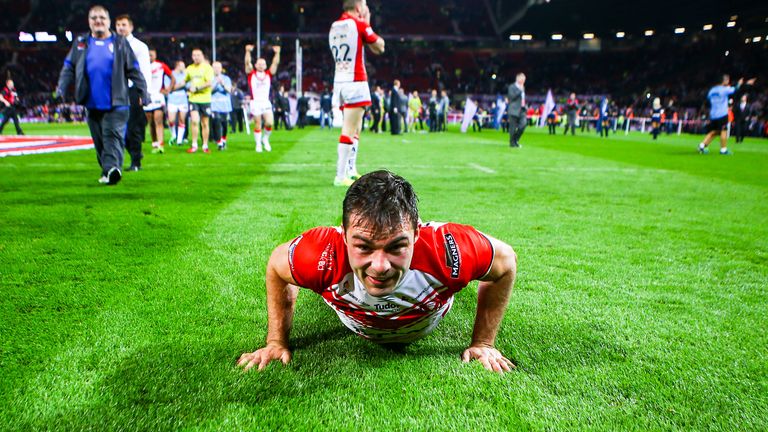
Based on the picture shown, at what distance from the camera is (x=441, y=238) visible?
186cm

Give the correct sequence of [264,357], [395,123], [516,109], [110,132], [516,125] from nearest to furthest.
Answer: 1. [264,357]
2. [110,132]
3. [516,109]
4. [516,125]
5. [395,123]

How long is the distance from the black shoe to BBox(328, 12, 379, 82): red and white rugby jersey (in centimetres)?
279

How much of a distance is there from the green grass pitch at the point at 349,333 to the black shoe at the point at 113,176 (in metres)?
0.92

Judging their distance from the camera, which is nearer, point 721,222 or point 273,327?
point 273,327

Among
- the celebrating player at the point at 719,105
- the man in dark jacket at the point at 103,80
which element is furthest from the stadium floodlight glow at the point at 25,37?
the celebrating player at the point at 719,105

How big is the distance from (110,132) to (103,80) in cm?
59

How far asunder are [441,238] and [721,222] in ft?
14.3

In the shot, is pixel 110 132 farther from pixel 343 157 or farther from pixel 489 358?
pixel 489 358

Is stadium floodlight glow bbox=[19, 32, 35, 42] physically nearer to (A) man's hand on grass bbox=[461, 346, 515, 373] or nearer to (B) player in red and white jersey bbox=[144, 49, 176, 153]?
(B) player in red and white jersey bbox=[144, 49, 176, 153]

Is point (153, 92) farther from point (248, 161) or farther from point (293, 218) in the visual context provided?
point (293, 218)

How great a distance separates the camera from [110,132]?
6.02m

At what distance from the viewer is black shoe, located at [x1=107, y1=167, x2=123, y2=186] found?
606cm

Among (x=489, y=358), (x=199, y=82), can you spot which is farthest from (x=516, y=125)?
(x=489, y=358)

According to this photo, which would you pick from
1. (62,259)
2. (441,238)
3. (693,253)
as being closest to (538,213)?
(693,253)
